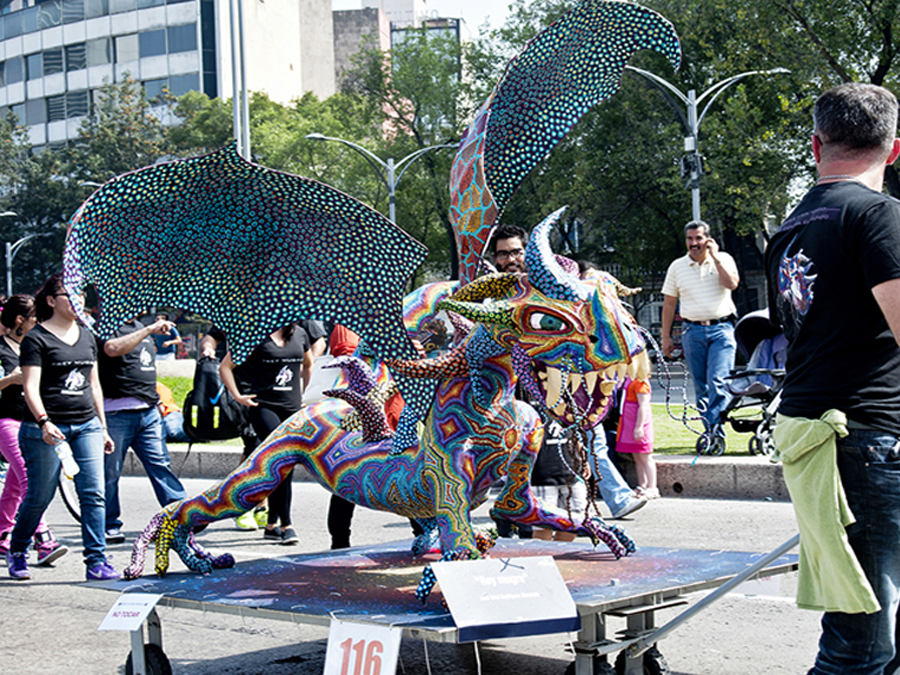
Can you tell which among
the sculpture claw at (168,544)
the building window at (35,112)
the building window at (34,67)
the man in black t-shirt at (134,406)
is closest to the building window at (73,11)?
the building window at (34,67)

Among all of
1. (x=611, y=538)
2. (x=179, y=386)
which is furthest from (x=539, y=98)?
(x=179, y=386)

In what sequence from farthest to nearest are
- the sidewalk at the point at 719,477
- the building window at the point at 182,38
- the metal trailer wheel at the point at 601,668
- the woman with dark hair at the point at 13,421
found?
the building window at the point at 182,38
the sidewalk at the point at 719,477
the woman with dark hair at the point at 13,421
the metal trailer wheel at the point at 601,668

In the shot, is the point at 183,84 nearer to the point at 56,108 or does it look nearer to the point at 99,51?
the point at 99,51

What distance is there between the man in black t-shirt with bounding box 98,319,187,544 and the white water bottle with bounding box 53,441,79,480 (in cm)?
85

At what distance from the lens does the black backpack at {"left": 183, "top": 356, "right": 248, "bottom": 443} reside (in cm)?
854

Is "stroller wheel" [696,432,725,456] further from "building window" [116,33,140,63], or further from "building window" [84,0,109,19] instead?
"building window" [84,0,109,19]

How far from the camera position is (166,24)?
2256 inches

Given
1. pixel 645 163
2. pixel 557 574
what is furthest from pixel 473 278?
pixel 645 163

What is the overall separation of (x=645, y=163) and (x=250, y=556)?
2704cm

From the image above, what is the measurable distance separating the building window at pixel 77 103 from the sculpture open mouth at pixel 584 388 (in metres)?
61.1

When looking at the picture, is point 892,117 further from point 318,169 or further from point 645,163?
point 318,169

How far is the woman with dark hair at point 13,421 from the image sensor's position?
7305 mm

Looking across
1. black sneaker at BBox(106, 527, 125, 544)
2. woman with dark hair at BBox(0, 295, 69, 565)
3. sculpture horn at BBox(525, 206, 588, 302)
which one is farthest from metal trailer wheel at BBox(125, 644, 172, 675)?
black sneaker at BBox(106, 527, 125, 544)

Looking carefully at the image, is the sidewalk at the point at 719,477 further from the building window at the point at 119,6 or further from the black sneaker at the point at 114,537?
the building window at the point at 119,6
